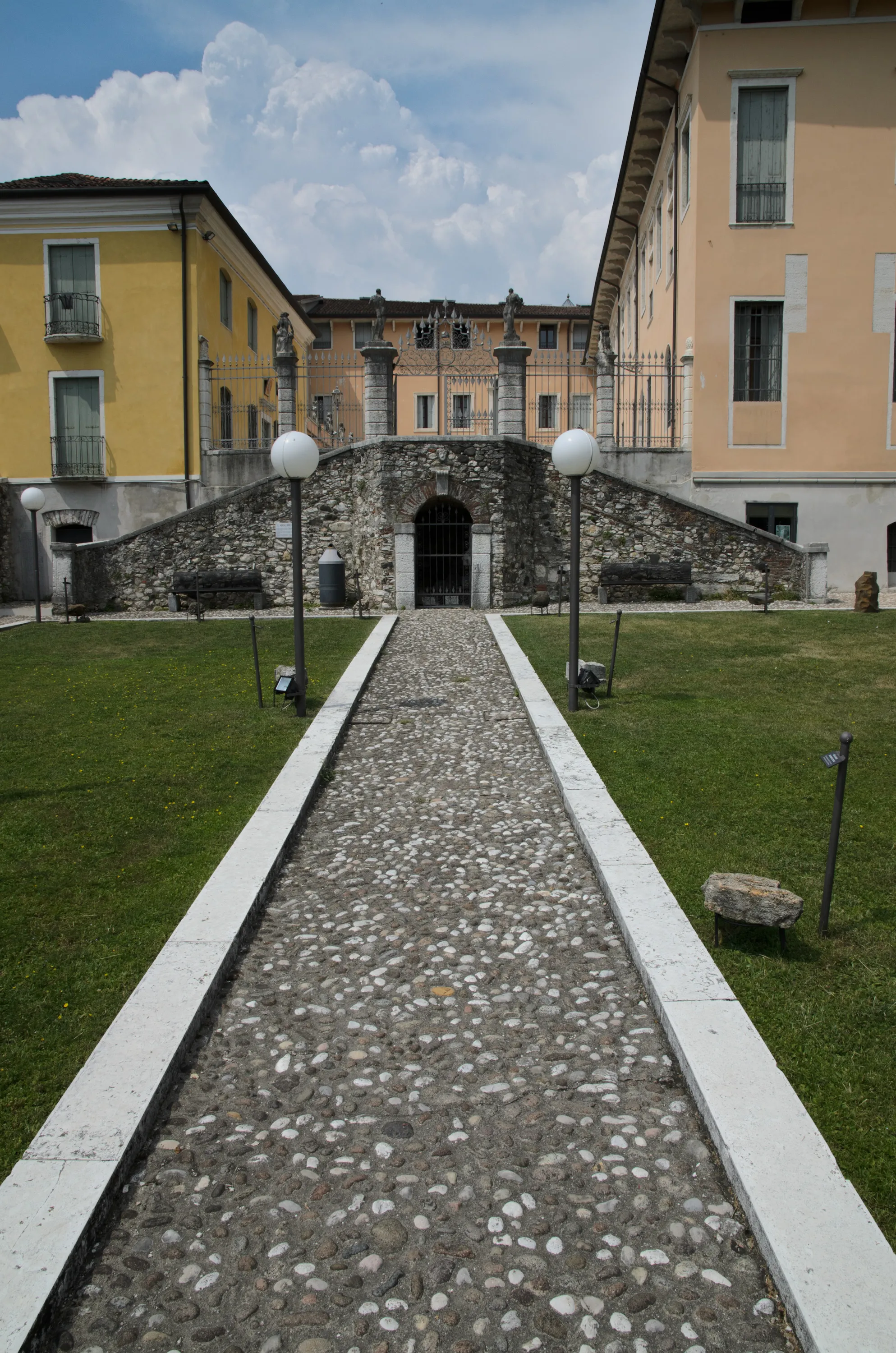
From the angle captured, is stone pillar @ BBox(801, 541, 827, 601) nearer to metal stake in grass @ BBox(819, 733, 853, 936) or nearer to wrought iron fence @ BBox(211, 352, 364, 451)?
wrought iron fence @ BBox(211, 352, 364, 451)

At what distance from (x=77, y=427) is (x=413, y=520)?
10504 millimetres

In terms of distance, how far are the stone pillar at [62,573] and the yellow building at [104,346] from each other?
14.3ft

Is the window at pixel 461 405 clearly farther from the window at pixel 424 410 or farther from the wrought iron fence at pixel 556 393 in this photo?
the wrought iron fence at pixel 556 393

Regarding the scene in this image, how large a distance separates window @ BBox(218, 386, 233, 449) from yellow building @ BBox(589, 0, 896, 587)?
394 inches

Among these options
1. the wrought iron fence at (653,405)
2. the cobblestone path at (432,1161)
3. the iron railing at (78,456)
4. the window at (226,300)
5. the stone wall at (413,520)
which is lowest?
the cobblestone path at (432,1161)

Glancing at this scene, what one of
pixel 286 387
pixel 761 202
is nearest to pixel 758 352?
pixel 761 202

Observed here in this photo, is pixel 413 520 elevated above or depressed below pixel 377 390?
below

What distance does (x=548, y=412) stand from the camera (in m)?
36.0

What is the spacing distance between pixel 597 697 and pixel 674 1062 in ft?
20.6

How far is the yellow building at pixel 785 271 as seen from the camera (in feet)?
62.0

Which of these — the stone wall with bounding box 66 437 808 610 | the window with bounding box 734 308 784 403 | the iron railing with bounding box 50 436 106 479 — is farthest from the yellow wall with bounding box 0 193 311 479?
the window with bounding box 734 308 784 403

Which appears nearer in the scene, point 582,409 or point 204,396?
A: point 204,396

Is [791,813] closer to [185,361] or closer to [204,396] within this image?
[204,396]

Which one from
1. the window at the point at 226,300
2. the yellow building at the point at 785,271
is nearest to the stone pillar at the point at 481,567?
the yellow building at the point at 785,271
